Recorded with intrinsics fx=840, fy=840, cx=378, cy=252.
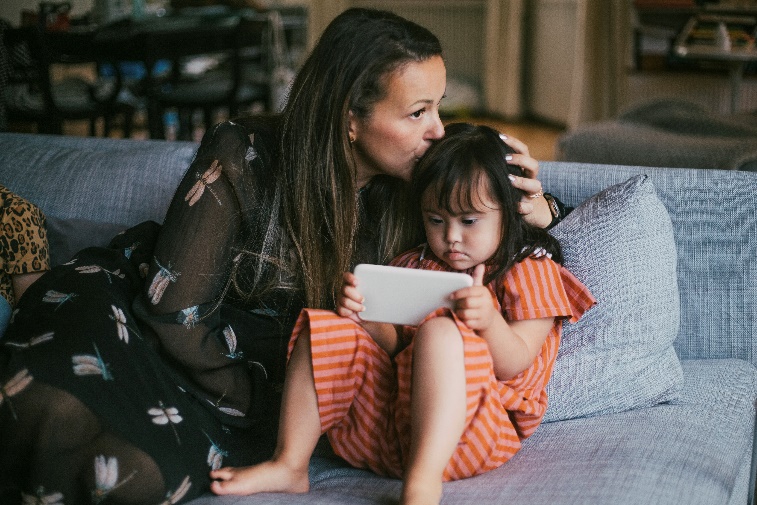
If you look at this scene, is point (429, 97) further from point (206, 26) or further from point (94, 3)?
point (94, 3)

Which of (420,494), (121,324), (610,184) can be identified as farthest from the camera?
(610,184)

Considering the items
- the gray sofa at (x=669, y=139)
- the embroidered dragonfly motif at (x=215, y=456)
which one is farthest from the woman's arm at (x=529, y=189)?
the gray sofa at (x=669, y=139)

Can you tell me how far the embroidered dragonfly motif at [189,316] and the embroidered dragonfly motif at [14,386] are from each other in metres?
0.27

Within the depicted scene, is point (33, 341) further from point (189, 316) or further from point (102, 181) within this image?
point (102, 181)

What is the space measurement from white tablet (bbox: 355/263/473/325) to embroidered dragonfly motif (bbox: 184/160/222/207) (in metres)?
0.33

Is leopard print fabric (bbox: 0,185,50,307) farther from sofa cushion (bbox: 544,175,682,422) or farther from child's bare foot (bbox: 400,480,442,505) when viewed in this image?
sofa cushion (bbox: 544,175,682,422)

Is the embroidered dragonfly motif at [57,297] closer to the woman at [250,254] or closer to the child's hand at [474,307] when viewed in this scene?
the woman at [250,254]

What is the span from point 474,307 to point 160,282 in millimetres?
538

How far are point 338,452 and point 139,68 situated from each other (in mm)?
4120

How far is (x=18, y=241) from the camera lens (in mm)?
1621

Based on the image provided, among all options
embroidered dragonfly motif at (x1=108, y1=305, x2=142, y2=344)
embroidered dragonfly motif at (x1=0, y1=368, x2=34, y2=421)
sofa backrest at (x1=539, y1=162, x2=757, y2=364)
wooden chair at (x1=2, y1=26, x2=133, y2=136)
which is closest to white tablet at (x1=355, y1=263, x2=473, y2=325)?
embroidered dragonfly motif at (x1=108, y1=305, x2=142, y2=344)

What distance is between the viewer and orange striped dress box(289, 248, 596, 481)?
1250mm

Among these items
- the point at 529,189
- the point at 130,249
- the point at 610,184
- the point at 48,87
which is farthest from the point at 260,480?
the point at 48,87

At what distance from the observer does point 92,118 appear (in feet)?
13.3
